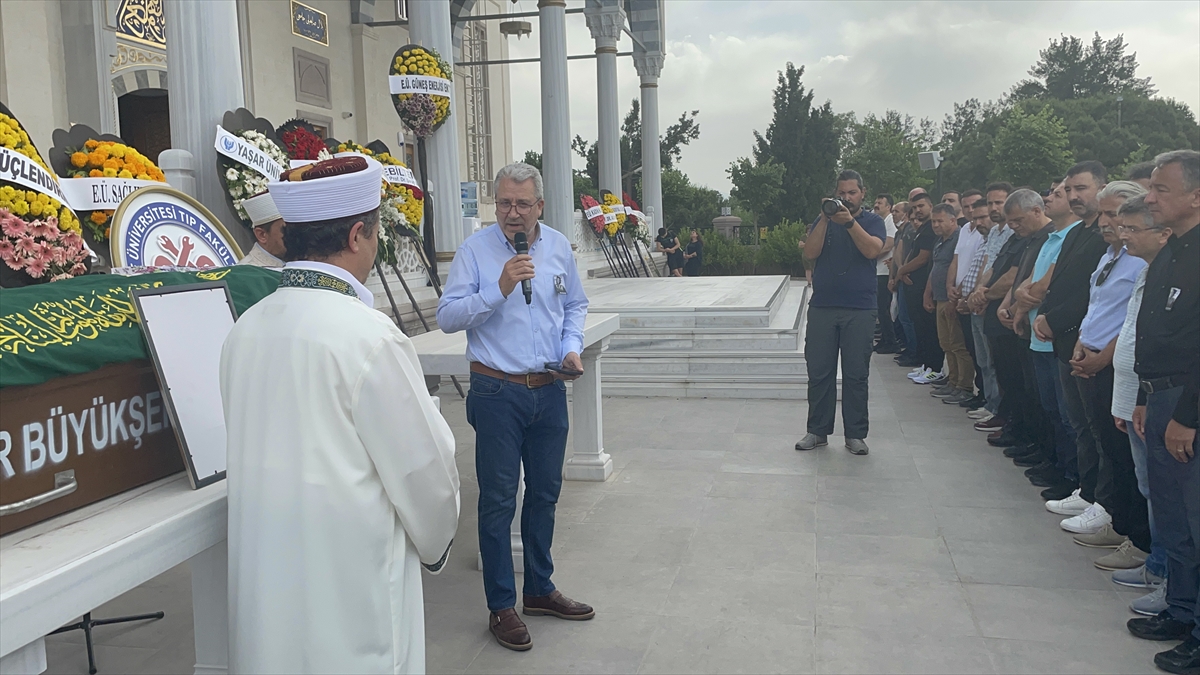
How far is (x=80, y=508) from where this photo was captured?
5.79 feet

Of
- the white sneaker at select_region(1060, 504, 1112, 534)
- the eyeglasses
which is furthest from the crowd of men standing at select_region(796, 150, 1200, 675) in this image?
the eyeglasses

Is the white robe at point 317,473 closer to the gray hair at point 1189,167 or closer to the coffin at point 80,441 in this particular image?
the coffin at point 80,441

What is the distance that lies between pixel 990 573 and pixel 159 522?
374 cm

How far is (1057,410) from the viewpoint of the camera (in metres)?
5.46

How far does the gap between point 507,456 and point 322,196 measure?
1.75 metres

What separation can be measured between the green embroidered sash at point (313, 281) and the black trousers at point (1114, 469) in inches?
153

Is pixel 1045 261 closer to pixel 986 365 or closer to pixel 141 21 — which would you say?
pixel 986 365

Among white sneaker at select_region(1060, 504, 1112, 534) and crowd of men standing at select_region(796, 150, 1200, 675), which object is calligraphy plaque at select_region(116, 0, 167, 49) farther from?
white sneaker at select_region(1060, 504, 1112, 534)

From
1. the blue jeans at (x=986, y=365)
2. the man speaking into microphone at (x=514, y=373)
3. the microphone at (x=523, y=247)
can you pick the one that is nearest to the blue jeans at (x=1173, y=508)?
the man speaking into microphone at (x=514, y=373)

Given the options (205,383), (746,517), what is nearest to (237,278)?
(205,383)

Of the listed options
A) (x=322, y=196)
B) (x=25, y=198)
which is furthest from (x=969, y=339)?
(x=25, y=198)

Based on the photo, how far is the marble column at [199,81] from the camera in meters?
5.38

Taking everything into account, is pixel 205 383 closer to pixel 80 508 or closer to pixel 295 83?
pixel 80 508

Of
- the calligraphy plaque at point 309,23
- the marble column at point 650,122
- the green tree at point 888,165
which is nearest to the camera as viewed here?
the calligraphy plaque at point 309,23
